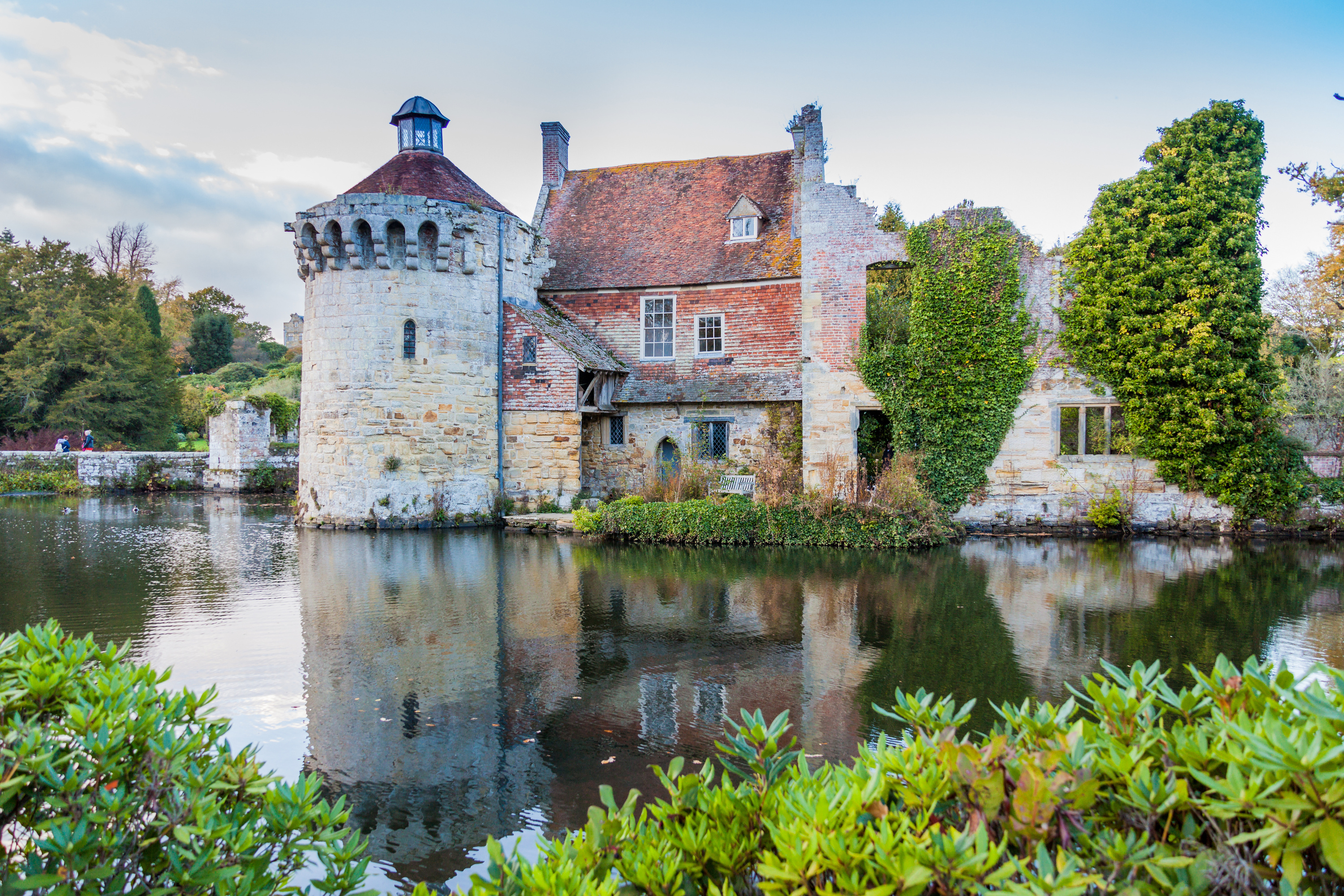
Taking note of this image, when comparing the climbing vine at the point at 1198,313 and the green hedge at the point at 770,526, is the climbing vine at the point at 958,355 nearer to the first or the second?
the climbing vine at the point at 1198,313

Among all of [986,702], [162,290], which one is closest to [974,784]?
[986,702]

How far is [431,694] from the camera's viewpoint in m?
7.11

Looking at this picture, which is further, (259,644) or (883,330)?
(883,330)

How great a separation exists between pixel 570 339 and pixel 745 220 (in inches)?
224

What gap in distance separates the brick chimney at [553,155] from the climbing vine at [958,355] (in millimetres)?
11526

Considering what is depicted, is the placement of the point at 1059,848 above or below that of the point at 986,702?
above

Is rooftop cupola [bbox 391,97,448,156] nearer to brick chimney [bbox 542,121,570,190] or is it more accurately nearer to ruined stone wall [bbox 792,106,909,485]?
brick chimney [bbox 542,121,570,190]

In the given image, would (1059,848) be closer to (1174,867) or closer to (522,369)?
(1174,867)

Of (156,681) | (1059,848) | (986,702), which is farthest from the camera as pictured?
(986,702)

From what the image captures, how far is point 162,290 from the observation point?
56.8 meters

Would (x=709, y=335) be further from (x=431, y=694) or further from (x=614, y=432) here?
(x=431, y=694)

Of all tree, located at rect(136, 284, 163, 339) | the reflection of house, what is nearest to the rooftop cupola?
the reflection of house

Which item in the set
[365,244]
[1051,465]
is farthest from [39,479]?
[1051,465]

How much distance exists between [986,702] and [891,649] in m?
1.76
